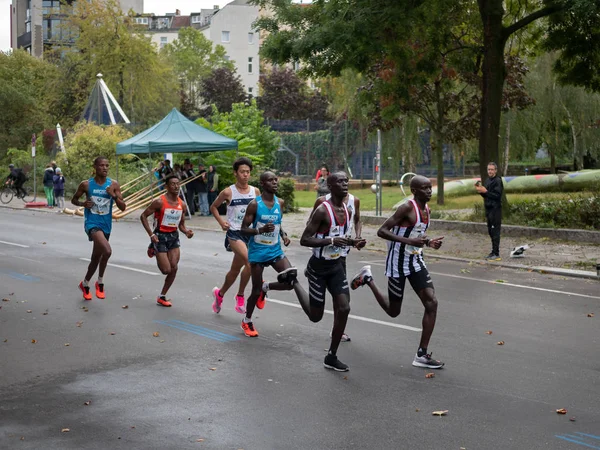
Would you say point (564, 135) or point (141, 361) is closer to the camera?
point (141, 361)

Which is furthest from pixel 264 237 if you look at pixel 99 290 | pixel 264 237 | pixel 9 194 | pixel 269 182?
pixel 9 194

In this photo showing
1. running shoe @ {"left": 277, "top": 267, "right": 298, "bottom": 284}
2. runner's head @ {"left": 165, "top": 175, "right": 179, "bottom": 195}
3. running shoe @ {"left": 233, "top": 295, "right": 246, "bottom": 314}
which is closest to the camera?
running shoe @ {"left": 277, "top": 267, "right": 298, "bottom": 284}

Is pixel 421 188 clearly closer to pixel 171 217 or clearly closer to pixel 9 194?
pixel 171 217

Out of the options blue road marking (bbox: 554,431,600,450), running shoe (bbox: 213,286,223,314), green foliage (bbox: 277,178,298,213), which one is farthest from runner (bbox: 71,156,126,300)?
green foliage (bbox: 277,178,298,213)

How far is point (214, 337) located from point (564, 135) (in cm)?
3097

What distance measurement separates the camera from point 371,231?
22.3 metres

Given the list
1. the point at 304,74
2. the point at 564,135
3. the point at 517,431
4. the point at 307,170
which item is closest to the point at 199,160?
the point at 304,74

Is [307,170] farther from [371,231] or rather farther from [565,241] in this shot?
[565,241]

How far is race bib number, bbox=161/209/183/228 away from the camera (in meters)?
10.9

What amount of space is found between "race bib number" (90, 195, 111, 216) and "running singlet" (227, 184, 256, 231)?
7.43ft

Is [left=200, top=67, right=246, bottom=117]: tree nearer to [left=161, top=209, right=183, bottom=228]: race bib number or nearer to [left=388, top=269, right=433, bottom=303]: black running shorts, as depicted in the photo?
[left=161, top=209, right=183, bottom=228]: race bib number

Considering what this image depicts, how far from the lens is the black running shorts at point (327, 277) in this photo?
7.81 metres

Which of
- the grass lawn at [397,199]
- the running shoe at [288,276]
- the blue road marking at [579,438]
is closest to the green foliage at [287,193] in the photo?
the grass lawn at [397,199]

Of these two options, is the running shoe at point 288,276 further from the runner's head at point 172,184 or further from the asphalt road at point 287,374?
the runner's head at point 172,184
